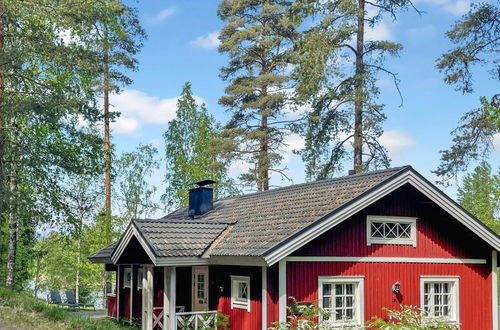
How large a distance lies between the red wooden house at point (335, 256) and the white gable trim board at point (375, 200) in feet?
0.08

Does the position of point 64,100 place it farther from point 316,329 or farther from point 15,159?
point 316,329

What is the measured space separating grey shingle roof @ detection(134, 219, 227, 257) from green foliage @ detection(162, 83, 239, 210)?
14.6 m

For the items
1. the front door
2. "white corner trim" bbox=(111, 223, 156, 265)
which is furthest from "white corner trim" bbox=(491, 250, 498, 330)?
"white corner trim" bbox=(111, 223, 156, 265)

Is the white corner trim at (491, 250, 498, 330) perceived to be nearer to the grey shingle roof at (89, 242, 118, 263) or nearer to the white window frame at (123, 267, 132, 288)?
the white window frame at (123, 267, 132, 288)

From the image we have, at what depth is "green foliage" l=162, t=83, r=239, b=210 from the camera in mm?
30703

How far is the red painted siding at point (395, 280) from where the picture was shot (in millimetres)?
13422

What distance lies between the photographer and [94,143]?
17609 millimetres

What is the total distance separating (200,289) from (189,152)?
16.2 m

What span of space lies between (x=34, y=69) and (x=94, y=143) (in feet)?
11.2

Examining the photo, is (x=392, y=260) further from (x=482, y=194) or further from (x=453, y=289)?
(x=482, y=194)

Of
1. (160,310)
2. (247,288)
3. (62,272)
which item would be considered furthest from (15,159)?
(62,272)

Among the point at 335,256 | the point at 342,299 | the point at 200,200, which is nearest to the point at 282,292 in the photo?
the point at 335,256

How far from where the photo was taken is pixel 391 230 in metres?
14.8

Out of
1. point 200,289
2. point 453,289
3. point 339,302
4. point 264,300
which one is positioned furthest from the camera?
point 200,289
